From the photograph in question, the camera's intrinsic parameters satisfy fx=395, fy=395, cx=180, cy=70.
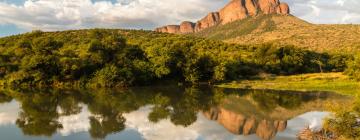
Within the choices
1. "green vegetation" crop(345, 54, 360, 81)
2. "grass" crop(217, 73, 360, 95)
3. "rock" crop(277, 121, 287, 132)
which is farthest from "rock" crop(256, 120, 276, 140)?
"grass" crop(217, 73, 360, 95)

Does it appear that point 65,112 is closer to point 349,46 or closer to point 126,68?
point 126,68

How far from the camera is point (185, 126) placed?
143ft

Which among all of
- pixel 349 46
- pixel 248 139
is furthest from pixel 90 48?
pixel 349 46

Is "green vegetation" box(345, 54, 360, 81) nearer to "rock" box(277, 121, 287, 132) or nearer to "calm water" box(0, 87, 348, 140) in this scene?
"calm water" box(0, 87, 348, 140)

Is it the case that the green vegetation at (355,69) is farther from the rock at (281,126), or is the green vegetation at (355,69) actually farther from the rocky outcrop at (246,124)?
the rock at (281,126)

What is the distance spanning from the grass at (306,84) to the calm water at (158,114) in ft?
26.7

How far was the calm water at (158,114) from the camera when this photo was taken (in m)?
38.9

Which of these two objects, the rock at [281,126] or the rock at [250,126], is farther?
the rock at [281,126]

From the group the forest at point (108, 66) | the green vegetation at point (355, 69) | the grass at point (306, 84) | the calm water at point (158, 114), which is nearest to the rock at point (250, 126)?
the calm water at point (158, 114)

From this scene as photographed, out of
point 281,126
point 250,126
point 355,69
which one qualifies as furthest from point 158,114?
point 355,69

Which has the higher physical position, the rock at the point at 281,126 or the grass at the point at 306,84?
the grass at the point at 306,84

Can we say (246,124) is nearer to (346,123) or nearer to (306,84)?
(346,123)

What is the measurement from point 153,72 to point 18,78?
2937 cm

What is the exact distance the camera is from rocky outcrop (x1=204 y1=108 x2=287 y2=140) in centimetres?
4048
